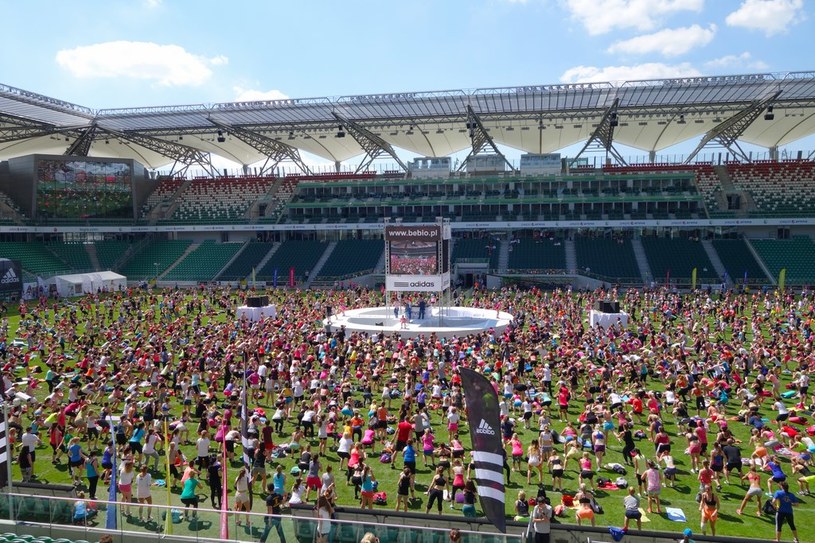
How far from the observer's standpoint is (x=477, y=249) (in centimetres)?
5531

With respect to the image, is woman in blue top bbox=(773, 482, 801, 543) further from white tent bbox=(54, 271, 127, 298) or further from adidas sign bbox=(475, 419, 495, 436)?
white tent bbox=(54, 271, 127, 298)

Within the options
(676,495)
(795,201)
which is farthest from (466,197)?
(676,495)

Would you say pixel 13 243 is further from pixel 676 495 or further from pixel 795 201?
pixel 795 201

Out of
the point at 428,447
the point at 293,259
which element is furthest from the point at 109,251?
the point at 428,447

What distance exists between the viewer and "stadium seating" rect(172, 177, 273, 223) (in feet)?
212

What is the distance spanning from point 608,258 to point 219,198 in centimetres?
4249

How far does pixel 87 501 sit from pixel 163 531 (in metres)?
1.38

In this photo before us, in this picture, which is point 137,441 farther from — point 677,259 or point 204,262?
point 204,262

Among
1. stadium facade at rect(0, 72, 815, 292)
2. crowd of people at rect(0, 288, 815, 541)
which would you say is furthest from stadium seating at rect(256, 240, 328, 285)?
crowd of people at rect(0, 288, 815, 541)

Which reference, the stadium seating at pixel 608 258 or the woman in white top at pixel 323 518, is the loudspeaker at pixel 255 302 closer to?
the woman in white top at pixel 323 518

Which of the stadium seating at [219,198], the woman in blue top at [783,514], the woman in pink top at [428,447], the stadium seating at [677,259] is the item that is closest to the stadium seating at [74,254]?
the stadium seating at [219,198]

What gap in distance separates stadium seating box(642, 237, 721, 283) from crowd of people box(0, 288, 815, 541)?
739 inches

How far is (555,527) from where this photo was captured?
937 centimetres

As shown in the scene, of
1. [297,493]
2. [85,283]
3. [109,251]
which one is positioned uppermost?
[109,251]
